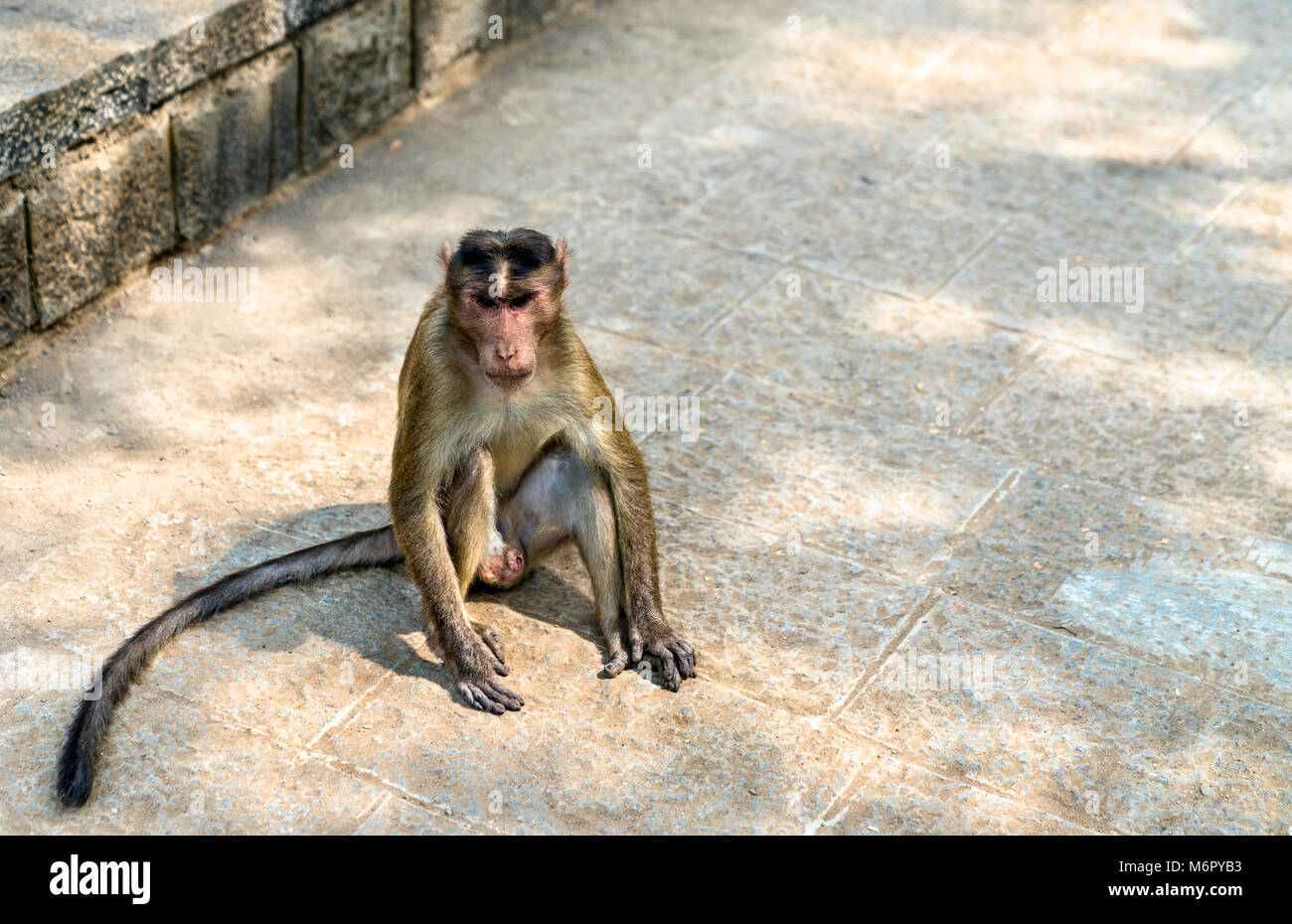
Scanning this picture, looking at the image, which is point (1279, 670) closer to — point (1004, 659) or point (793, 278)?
point (1004, 659)

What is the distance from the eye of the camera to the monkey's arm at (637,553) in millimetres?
5305

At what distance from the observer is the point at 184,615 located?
5.27 m

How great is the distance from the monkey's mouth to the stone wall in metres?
2.66

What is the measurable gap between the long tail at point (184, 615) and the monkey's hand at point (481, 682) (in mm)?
607

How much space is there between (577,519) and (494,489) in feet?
0.97

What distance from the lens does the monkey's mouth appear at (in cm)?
483

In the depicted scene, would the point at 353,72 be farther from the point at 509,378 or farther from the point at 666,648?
the point at 666,648

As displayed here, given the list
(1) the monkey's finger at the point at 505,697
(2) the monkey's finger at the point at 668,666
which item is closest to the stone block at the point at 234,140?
(1) the monkey's finger at the point at 505,697

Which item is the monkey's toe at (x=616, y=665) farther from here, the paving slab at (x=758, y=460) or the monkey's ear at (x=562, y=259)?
the monkey's ear at (x=562, y=259)

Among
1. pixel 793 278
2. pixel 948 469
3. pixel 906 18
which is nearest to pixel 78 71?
pixel 793 278

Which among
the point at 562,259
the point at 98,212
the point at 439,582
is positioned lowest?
the point at 439,582

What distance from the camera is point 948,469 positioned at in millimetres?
6445

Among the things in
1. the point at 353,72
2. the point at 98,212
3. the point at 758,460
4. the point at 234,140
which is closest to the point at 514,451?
the point at 758,460
